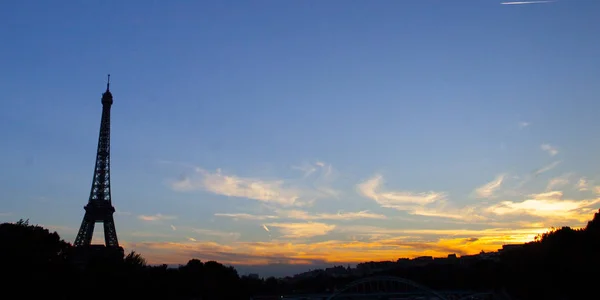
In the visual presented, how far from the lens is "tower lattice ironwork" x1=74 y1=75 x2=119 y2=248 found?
211 ft

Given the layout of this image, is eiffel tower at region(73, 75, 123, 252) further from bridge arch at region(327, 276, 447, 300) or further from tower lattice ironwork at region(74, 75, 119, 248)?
bridge arch at region(327, 276, 447, 300)

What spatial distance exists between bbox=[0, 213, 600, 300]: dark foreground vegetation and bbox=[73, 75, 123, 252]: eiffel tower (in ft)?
25.4

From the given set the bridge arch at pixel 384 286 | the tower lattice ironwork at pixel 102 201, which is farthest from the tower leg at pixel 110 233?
the bridge arch at pixel 384 286

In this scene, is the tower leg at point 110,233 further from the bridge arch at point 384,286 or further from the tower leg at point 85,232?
the bridge arch at point 384,286

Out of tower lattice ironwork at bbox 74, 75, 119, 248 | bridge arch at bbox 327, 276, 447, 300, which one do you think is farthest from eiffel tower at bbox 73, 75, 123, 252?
bridge arch at bbox 327, 276, 447, 300

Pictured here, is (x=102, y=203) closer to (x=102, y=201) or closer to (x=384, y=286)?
(x=102, y=201)

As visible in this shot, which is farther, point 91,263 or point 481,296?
point 481,296

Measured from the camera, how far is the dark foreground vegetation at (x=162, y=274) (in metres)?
32.3

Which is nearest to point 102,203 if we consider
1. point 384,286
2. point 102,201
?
point 102,201

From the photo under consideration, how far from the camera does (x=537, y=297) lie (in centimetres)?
5366

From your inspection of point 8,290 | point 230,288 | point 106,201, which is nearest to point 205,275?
point 230,288

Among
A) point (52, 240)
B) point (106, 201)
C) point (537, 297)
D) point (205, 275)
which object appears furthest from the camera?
point (205, 275)

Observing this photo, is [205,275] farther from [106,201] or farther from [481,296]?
[481,296]

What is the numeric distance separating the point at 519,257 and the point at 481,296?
89.5 feet
